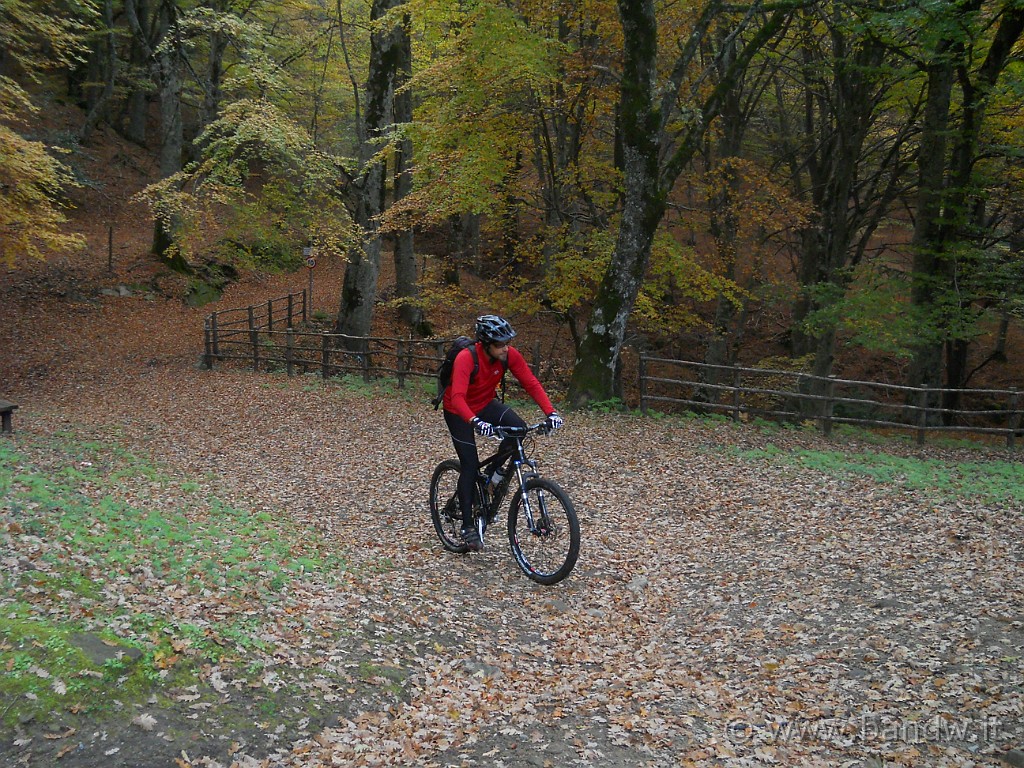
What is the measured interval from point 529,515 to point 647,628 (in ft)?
4.41

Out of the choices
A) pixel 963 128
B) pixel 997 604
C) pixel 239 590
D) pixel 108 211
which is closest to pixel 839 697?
pixel 997 604

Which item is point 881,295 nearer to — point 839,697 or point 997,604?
point 997,604

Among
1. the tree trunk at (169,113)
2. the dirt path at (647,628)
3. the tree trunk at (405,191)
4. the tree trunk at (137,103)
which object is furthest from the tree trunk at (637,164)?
the tree trunk at (137,103)

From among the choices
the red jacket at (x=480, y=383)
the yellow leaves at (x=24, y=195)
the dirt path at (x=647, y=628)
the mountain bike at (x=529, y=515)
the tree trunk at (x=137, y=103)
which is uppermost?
the tree trunk at (x=137, y=103)

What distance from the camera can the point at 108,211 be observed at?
30484 millimetres

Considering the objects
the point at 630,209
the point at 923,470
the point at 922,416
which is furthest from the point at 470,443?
the point at 922,416

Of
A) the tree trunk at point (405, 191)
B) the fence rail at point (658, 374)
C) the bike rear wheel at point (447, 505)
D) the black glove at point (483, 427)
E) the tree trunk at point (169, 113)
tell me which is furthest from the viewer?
the tree trunk at point (169, 113)

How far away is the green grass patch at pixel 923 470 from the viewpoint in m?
9.41

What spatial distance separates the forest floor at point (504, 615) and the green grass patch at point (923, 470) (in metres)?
0.07

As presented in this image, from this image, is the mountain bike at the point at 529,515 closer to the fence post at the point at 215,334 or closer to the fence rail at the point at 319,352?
the fence rail at the point at 319,352

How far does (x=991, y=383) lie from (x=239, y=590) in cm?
2659

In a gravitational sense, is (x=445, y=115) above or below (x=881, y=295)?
above

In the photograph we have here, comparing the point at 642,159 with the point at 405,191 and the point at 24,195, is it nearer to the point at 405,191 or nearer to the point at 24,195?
the point at 405,191

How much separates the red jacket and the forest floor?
1.58 m
